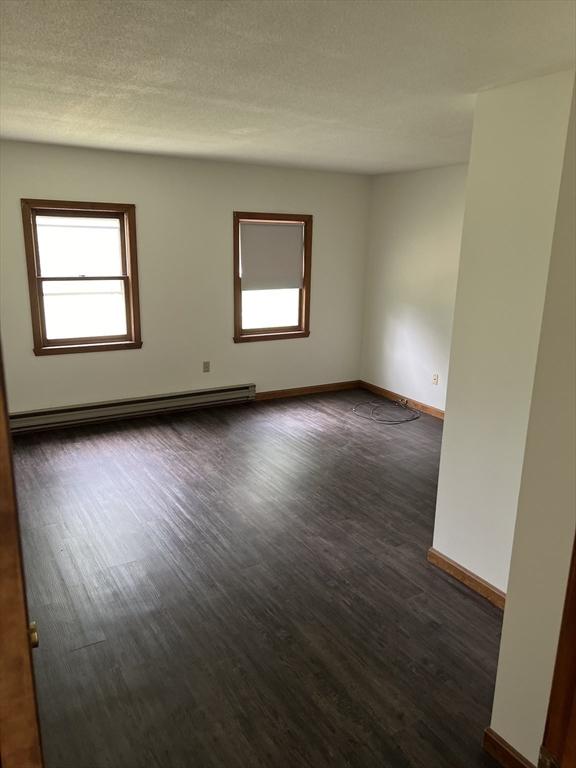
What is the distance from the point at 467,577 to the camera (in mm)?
2959

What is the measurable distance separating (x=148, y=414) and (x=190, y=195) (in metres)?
2.23

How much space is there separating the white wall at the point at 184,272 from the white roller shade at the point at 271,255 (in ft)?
0.57

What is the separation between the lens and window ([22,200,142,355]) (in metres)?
4.87

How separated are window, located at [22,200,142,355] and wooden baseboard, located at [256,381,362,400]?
1.61 m

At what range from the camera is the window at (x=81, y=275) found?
487 cm

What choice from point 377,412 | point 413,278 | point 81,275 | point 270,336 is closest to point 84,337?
point 81,275

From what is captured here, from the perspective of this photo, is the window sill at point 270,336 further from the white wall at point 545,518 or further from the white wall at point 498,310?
the white wall at point 545,518

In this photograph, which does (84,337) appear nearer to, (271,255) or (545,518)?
(271,255)

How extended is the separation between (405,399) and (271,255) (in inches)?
86.1

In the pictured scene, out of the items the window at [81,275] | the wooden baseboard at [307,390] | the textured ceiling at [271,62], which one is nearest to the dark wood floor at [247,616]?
the window at [81,275]

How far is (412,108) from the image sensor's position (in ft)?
9.90

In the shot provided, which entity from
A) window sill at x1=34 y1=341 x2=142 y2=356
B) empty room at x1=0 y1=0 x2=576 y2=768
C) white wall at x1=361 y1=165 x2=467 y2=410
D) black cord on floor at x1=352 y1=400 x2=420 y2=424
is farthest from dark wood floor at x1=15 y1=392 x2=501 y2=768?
white wall at x1=361 y1=165 x2=467 y2=410

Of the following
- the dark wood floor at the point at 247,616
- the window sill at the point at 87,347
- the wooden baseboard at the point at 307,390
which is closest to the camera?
the dark wood floor at the point at 247,616

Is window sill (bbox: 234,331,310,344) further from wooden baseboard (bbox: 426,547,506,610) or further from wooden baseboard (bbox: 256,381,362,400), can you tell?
wooden baseboard (bbox: 426,547,506,610)
